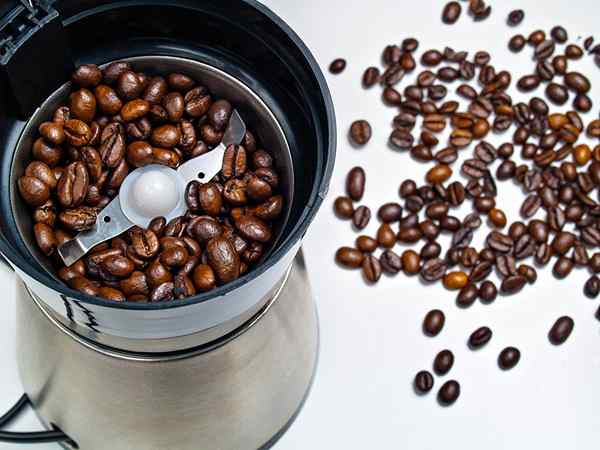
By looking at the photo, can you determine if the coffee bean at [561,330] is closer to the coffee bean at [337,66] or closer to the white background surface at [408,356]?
the white background surface at [408,356]

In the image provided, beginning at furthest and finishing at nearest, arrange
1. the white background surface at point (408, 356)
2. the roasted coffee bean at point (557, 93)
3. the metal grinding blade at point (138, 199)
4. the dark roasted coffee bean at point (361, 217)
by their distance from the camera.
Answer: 1. the roasted coffee bean at point (557, 93)
2. the dark roasted coffee bean at point (361, 217)
3. the white background surface at point (408, 356)
4. the metal grinding blade at point (138, 199)

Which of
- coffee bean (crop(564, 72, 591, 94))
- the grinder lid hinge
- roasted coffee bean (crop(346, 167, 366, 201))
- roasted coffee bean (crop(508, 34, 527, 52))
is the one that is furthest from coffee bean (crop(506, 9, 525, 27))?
the grinder lid hinge

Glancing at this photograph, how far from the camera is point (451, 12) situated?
1.51 meters

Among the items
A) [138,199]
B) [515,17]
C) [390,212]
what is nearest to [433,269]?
[390,212]

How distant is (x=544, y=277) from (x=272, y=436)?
21.3 inches

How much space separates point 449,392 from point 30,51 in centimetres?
80

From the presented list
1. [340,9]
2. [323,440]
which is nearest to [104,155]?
[323,440]

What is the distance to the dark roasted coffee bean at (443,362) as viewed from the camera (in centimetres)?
130

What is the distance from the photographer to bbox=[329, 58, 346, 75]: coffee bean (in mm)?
1456

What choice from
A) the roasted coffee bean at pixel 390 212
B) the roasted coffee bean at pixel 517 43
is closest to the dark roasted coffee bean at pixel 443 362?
the roasted coffee bean at pixel 390 212

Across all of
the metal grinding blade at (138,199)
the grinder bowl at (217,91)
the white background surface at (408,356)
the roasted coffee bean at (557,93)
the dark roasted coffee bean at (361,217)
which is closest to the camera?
the grinder bowl at (217,91)

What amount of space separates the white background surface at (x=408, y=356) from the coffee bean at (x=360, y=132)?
0.02m

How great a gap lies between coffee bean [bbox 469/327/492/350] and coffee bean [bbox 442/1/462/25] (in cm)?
57

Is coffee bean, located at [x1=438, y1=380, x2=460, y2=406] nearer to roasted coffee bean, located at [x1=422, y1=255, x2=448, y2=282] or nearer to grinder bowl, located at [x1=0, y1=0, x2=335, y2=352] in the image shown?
roasted coffee bean, located at [x1=422, y1=255, x2=448, y2=282]
